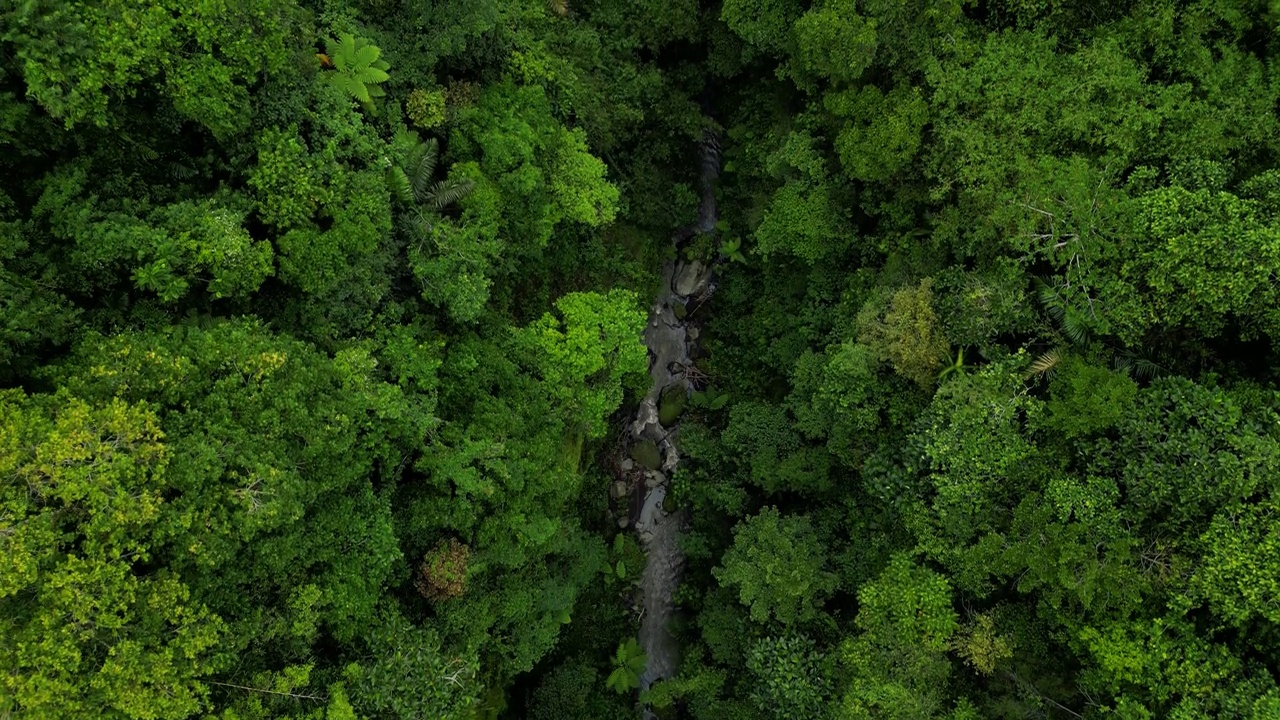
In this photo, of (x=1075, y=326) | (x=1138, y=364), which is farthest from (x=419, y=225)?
(x=1138, y=364)

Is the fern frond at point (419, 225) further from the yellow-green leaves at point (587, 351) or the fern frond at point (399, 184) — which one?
the yellow-green leaves at point (587, 351)

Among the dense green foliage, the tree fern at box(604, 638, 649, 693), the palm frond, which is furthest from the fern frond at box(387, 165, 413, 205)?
the palm frond

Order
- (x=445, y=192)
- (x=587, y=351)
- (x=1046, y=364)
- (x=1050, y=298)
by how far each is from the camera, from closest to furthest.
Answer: (x=1050, y=298) → (x=1046, y=364) → (x=445, y=192) → (x=587, y=351)

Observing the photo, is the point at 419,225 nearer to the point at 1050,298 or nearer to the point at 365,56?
the point at 365,56

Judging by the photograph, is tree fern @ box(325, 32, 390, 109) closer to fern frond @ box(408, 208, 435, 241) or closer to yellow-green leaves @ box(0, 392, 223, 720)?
fern frond @ box(408, 208, 435, 241)

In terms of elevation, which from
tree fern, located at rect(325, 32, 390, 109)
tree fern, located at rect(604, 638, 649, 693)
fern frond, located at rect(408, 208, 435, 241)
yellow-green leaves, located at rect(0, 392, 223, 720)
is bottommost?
tree fern, located at rect(604, 638, 649, 693)

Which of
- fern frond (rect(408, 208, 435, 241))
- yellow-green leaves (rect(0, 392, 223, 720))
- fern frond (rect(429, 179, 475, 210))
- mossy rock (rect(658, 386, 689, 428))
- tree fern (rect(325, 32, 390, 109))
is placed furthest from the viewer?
mossy rock (rect(658, 386, 689, 428))

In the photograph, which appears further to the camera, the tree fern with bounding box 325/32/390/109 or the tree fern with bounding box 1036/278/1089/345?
the tree fern with bounding box 1036/278/1089/345

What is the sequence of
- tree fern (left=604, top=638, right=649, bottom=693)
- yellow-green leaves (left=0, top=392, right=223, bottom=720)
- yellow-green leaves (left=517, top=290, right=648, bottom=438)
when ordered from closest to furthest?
yellow-green leaves (left=0, top=392, right=223, bottom=720), yellow-green leaves (left=517, top=290, right=648, bottom=438), tree fern (left=604, top=638, right=649, bottom=693)

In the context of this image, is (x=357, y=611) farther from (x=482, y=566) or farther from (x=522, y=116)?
(x=522, y=116)
